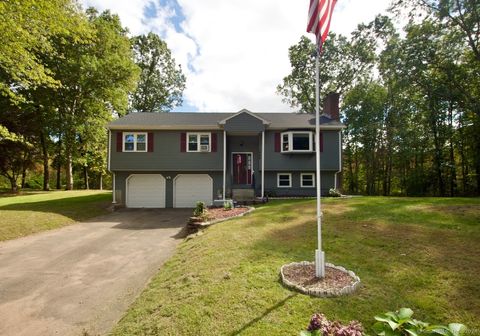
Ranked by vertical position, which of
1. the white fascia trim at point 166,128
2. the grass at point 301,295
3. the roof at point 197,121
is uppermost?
the roof at point 197,121

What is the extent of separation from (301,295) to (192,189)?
14.5 m

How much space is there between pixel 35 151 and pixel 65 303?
27.2m

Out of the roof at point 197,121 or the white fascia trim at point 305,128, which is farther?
the white fascia trim at point 305,128

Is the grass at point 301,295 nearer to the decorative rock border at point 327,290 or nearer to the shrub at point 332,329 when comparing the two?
the decorative rock border at point 327,290

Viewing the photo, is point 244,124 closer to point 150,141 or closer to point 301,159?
point 301,159

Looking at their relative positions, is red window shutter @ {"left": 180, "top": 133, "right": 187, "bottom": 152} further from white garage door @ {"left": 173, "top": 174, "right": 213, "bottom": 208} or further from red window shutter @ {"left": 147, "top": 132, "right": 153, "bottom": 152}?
red window shutter @ {"left": 147, "top": 132, "right": 153, "bottom": 152}

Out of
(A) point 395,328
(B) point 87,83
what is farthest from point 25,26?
(B) point 87,83

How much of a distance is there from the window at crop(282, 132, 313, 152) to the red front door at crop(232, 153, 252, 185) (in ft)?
8.87

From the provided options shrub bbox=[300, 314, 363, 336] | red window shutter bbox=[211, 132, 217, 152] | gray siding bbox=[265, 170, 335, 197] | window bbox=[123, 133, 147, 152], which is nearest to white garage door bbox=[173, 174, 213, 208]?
red window shutter bbox=[211, 132, 217, 152]

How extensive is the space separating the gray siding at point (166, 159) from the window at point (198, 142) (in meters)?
0.37

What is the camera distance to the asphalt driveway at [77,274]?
4391 millimetres

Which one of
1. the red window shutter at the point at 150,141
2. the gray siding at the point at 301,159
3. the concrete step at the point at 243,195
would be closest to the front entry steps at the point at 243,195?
the concrete step at the point at 243,195

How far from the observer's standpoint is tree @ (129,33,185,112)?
110ft

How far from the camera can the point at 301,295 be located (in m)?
4.11
